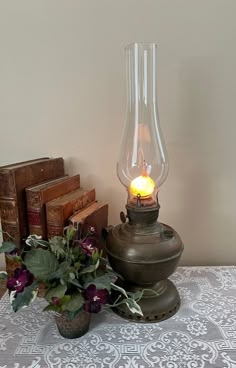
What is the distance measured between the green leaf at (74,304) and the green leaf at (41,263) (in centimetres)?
6

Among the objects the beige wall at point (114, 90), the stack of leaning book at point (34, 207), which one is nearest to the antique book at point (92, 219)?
the stack of leaning book at point (34, 207)

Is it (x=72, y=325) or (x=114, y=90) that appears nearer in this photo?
(x=72, y=325)

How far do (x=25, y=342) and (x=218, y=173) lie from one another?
648 mm

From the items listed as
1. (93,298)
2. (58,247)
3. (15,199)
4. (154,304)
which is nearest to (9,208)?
(15,199)

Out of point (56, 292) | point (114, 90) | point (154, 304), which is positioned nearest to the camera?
point (56, 292)

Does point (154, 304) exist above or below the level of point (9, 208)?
below

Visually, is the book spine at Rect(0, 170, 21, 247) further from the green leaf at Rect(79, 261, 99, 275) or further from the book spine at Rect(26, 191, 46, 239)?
the green leaf at Rect(79, 261, 99, 275)

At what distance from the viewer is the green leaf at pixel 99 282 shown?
19.6 inches

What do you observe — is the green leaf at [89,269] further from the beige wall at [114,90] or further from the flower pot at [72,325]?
the beige wall at [114,90]

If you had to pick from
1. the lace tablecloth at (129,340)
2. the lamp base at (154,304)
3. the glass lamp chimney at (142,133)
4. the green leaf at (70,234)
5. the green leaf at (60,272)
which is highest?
the glass lamp chimney at (142,133)

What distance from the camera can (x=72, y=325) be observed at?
1.75 ft

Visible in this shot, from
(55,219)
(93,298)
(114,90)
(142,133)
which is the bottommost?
(93,298)

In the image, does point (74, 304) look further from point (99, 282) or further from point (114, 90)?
point (114, 90)

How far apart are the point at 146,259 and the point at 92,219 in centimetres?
18
